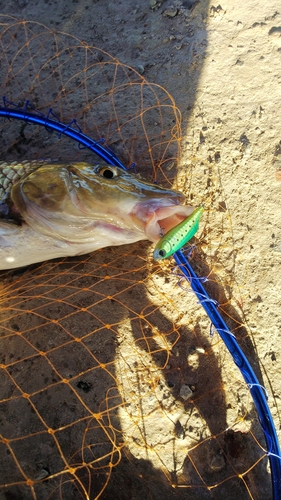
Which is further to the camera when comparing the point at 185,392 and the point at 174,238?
the point at 185,392

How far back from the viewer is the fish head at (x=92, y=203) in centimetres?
248

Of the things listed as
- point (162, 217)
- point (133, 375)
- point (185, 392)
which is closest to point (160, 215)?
point (162, 217)

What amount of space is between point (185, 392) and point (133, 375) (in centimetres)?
39

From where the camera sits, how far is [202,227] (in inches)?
130

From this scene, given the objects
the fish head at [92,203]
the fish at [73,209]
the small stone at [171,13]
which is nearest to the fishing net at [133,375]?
the fish at [73,209]

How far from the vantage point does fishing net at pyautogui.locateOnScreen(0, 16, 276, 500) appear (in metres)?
2.64

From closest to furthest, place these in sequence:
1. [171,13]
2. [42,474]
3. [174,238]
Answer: [174,238] < [42,474] < [171,13]

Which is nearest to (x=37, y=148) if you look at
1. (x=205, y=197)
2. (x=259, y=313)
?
(x=205, y=197)

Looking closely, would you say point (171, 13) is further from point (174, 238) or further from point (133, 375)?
point (133, 375)

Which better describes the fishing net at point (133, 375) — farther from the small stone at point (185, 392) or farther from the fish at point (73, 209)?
the fish at point (73, 209)

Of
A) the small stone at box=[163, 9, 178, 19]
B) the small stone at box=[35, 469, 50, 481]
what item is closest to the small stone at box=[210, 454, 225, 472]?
the small stone at box=[35, 469, 50, 481]

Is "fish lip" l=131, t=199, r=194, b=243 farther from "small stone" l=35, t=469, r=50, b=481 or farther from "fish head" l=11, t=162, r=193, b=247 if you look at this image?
"small stone" l=35, t=469, r=50, b=481

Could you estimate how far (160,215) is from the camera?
7.89ft

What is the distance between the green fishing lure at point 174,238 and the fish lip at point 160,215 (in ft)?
0.22
